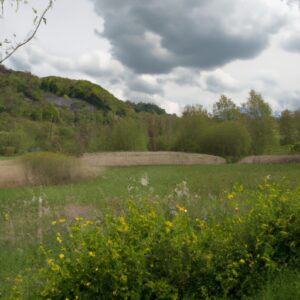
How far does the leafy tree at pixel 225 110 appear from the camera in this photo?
43.0m

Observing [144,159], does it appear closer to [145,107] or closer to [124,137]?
[124,137]

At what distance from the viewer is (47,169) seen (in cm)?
1812

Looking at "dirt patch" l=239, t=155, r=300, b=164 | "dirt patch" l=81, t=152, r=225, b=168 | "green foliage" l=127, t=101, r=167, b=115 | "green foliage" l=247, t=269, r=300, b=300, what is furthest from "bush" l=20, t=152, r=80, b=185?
"green foliage" l=127, t=101, r=167, b=115

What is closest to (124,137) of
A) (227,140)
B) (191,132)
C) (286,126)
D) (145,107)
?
(191,132)

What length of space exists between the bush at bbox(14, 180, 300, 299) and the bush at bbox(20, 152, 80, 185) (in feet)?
45.4

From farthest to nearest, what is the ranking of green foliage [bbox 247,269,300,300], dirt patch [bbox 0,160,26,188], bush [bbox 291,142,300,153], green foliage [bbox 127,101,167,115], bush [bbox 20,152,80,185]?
green foliage [bbox 127,101,167,115] < bush [bbox 291,142,300,153] < bush [bbox 20,152,80,185] < dirt patch [bbox 0,160,26,188] < green foliage [bbox 247,269,300,300]

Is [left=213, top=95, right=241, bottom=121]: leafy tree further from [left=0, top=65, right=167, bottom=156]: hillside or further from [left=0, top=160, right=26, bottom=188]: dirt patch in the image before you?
[left=0, top=160, right=26, bottom=188]: dirt patch

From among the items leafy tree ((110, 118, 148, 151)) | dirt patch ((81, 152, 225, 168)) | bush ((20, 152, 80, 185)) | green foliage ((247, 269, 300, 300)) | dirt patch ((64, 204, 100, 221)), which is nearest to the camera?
green foliage ((247, 269, 300, 300))

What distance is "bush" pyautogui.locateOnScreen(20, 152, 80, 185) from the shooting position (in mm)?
17953

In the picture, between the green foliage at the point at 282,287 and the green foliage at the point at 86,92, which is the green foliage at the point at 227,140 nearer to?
the green foliage at the point at 282,287

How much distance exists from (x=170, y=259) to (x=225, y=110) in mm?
40512

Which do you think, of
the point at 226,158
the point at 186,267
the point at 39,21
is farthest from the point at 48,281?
the point at 226,158

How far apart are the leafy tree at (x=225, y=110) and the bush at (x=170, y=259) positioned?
129 ft

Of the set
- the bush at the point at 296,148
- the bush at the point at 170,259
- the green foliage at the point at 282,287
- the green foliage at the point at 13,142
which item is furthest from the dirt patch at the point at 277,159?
the green foliage at the point at 282,287
